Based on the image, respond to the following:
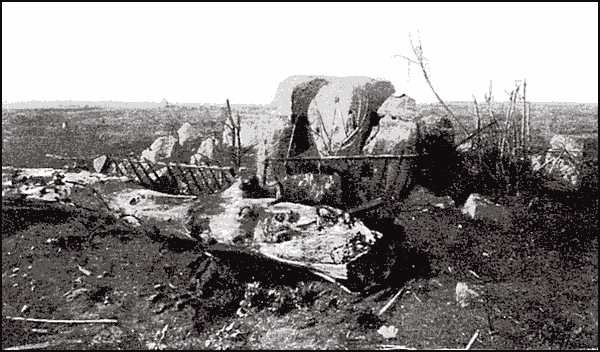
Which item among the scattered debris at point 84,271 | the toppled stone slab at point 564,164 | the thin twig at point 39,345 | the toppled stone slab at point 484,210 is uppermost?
the toppled stone slab at point 564,164

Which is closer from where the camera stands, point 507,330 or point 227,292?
point 507,330

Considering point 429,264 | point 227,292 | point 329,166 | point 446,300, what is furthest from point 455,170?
point 227,292

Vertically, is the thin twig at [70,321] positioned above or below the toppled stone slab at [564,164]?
below

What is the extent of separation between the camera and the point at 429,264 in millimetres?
6762

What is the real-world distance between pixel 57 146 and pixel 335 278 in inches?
593

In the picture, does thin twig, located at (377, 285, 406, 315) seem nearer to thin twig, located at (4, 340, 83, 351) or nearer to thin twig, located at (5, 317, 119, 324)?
thin twig, located at (5, 317, 119, 324)

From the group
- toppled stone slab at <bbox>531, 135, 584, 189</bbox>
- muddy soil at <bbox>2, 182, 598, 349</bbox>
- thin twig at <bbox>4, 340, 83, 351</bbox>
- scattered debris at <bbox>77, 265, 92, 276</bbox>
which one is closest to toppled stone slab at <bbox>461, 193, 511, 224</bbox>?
muddy soil at <bbox>2, 182, 598, 349</bbox>

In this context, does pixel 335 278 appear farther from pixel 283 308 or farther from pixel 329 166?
pixel 329 166

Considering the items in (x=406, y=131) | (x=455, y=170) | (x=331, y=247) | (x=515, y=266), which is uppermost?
(x=406, y=131)

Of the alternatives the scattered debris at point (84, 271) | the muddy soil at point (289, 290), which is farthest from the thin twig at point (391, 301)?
the scattered debris at point (84, 271)

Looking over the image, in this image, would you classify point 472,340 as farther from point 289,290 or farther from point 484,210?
point 484,210

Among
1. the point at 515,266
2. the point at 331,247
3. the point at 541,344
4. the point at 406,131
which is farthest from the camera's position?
the point at 406,131

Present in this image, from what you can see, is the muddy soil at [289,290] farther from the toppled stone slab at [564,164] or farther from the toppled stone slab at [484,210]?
the toppled stone slab at [564,164]

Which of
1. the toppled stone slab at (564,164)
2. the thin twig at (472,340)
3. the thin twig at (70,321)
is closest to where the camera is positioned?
the thin twig at (472,340)
